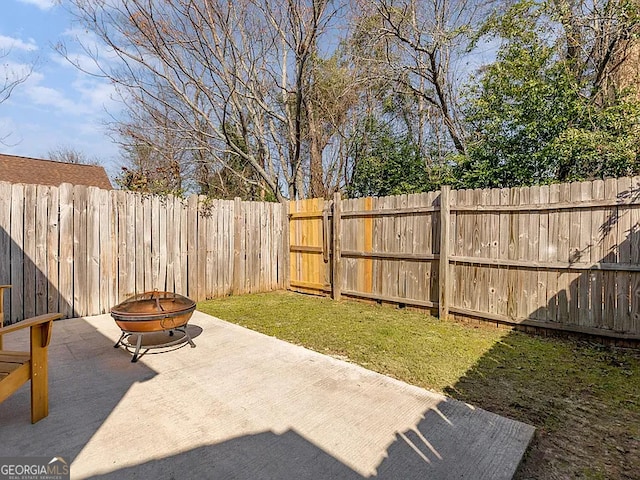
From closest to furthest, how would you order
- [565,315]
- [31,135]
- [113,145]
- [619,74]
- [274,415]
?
[274,415] → [565,315] → [619,74] → [31,135] → [113,145]

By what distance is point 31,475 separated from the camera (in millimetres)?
1730

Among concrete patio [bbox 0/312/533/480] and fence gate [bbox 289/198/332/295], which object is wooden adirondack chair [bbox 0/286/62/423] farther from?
fence gate [bbox 289/198/332/295]

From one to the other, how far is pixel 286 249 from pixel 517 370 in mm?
4983

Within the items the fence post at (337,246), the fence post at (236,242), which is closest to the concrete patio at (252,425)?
the fence post at (337,246)

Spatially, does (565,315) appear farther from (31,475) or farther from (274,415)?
(31,475)

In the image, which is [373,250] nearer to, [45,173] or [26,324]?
[26,324]

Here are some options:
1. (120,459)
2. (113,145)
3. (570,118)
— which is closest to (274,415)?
(120,459)

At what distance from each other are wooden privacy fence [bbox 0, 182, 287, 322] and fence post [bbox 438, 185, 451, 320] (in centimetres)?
359

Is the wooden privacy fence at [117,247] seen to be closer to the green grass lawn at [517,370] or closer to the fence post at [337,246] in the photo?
the green grass lawn at [517,370]

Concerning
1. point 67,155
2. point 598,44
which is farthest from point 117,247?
point 67,155

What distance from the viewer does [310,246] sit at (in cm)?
682

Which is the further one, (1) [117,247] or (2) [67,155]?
(2) [67,155]

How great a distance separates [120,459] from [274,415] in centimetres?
90

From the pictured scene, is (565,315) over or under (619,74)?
under
